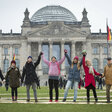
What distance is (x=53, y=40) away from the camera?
3236 inches

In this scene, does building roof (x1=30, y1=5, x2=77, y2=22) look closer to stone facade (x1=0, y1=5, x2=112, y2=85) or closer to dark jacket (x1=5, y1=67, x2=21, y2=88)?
stone facade (x1=0, y1=5, x2=112, y2=85)

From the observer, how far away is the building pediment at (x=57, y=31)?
3250 inches

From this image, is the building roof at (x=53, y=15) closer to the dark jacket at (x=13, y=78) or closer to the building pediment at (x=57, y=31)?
the building pediment at (x=57, y=31)

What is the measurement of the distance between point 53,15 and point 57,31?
21038mm

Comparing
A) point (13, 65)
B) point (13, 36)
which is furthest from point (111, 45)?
point (13, 65)

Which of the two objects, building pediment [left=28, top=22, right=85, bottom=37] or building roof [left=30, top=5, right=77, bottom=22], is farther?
building roof [left=30, top=5, right=77, bottom=22]

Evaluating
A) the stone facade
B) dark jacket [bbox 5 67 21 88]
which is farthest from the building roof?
dark jacket [bbox 5 67 21 88]

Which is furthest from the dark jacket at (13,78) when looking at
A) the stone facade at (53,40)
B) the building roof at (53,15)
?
the building roof at (53,15)

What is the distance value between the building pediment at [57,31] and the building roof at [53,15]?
16960 millimetres

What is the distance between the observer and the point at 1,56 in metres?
85.8

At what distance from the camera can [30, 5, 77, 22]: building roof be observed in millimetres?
101125

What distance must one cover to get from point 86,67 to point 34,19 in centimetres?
8808

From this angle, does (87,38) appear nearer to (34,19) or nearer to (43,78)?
(43,78)

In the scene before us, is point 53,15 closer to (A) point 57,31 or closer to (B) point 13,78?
(A) point 57,31
